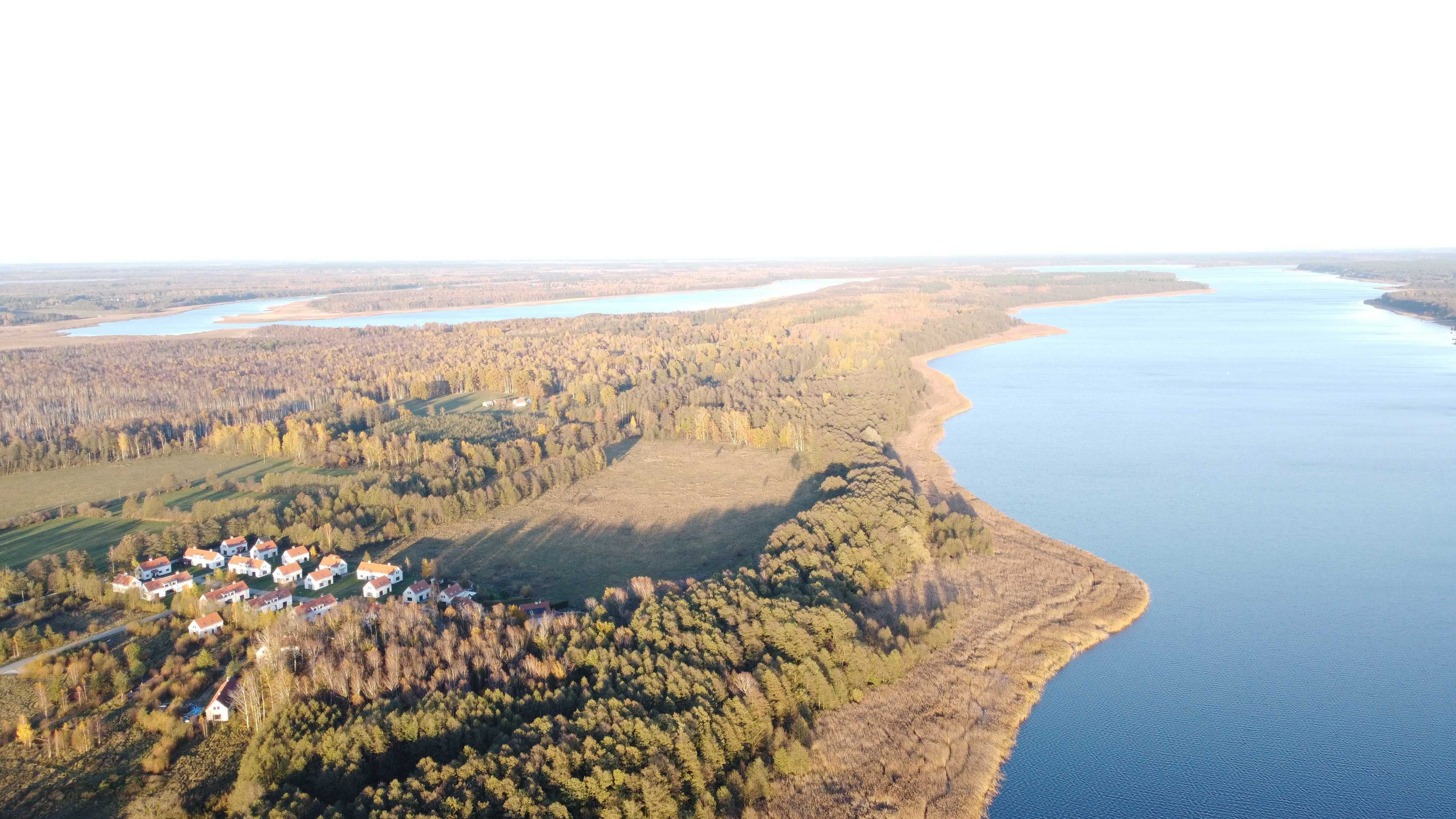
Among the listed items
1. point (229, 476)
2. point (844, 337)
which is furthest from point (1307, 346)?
point (229, 476)

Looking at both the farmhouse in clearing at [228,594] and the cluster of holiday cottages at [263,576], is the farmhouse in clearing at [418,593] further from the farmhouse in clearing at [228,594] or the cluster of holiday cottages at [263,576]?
the farmhouse in clearing at [228,594]

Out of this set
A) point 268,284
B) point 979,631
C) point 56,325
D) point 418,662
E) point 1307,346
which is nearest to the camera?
point 418,662

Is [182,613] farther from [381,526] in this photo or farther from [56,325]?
[56,325]

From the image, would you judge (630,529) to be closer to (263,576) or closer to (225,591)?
(263,576)

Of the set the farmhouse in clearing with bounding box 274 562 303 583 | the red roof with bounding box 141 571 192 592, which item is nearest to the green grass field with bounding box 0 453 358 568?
the red roof with bounding box 141 571 192 592

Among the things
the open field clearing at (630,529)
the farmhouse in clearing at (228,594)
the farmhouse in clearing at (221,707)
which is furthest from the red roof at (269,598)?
the farmhouse in clearing at (221,707)

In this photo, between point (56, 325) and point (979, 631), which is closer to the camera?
point (979, 631)

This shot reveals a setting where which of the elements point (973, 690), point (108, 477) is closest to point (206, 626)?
point (973, 690)
